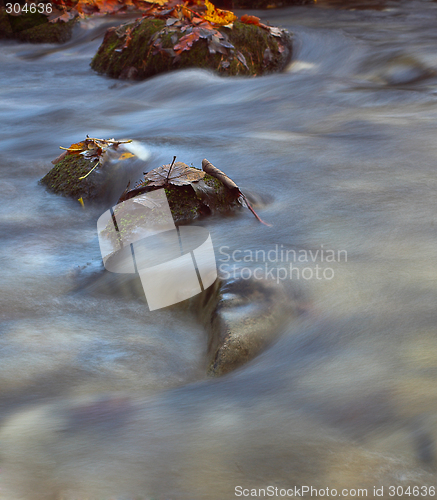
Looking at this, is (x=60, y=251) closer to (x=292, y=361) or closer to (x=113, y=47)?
(x=292, y=361)

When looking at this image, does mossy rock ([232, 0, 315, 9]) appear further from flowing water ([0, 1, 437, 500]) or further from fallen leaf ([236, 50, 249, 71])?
flowing water ([0, 1, 437, 500])

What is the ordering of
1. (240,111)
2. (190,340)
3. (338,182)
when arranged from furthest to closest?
1. (240,111)
2. (338,182)
3. (190,340)

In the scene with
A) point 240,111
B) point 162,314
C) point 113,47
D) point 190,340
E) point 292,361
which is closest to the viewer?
point 292,361

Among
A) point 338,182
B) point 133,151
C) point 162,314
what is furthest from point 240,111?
point 162,314

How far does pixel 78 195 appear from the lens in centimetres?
352

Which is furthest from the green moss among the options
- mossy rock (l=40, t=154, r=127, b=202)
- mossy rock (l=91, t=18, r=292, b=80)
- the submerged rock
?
mossy rock (l=91, t=18, r=292, b=80)

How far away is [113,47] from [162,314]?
18.7 ft

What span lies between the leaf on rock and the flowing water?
0.25 metres

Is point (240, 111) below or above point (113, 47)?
below

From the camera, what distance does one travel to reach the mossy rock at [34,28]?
8594mm

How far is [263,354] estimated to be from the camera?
6.13 feet
